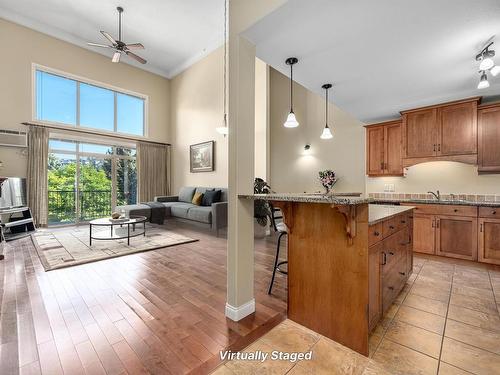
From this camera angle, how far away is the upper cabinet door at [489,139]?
310 cm

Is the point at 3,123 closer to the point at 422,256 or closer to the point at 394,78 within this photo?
the point at 394,78

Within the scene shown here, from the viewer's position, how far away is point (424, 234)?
136 inches

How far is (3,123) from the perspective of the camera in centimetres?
496

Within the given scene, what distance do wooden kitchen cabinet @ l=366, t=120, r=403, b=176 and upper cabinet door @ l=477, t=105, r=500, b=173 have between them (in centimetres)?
97

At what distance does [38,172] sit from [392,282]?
701 cm

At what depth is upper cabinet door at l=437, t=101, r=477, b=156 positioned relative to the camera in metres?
3.24

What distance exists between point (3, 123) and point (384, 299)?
7399mm

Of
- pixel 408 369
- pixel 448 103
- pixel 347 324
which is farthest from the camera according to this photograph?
pixel 448 103

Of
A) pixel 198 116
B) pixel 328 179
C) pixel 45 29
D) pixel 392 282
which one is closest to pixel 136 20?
pixel 45 29

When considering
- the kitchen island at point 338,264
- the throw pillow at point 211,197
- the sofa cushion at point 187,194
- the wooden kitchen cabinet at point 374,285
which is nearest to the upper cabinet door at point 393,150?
the kitchen island at point 338,264

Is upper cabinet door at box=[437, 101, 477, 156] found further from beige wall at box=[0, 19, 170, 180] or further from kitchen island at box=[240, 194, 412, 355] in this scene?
beige wall at box=[0, 19, 170, 180]

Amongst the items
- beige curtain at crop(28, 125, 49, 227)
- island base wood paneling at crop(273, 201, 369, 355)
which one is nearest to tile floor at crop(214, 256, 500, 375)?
island base wood paneling at crop(273, 201, 369, 355)

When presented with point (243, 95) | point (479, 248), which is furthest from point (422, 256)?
point (243, 95)

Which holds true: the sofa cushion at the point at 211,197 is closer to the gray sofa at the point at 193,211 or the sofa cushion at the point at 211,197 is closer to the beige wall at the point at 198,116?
the gray sofa at the point at 193,211
